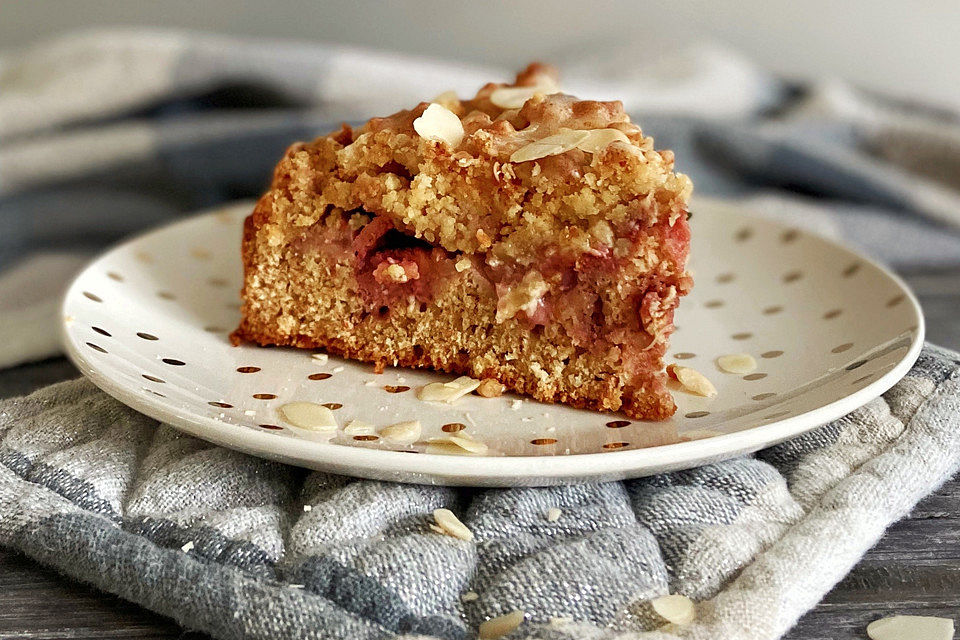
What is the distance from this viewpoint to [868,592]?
165 cm

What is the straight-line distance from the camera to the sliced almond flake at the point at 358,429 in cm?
192

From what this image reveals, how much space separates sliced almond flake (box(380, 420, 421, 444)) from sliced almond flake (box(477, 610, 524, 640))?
1.51 feet

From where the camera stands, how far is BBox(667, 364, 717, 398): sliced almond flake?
2100 millimetres

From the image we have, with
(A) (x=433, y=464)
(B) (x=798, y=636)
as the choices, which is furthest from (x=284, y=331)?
(B) (x=798, y=636)

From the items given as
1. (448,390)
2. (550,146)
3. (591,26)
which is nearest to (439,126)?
(550,146)

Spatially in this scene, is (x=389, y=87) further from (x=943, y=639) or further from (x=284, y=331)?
(x=943, y=639)

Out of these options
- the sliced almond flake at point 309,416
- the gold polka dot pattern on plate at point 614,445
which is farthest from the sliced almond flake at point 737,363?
the sliced almond flake at point 309,416

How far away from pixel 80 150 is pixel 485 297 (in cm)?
199

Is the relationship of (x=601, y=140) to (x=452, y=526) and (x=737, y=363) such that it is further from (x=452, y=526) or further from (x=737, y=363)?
(x=452, y=526)

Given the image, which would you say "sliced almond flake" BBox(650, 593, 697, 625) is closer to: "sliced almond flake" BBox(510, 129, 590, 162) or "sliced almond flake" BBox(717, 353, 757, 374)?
"sliced almond flake" BBox(717, 353, 757, 374)

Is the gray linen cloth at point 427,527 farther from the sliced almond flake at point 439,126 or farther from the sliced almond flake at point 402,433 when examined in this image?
the sliced almond flake at point 439,126

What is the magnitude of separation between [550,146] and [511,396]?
0.53 metres

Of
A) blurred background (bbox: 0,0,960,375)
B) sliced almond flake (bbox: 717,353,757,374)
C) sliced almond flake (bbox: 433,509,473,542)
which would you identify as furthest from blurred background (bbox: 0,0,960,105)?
sliced almond flake (bbox: 433,509,473,542)

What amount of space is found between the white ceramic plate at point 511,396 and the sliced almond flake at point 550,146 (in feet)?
1.66
